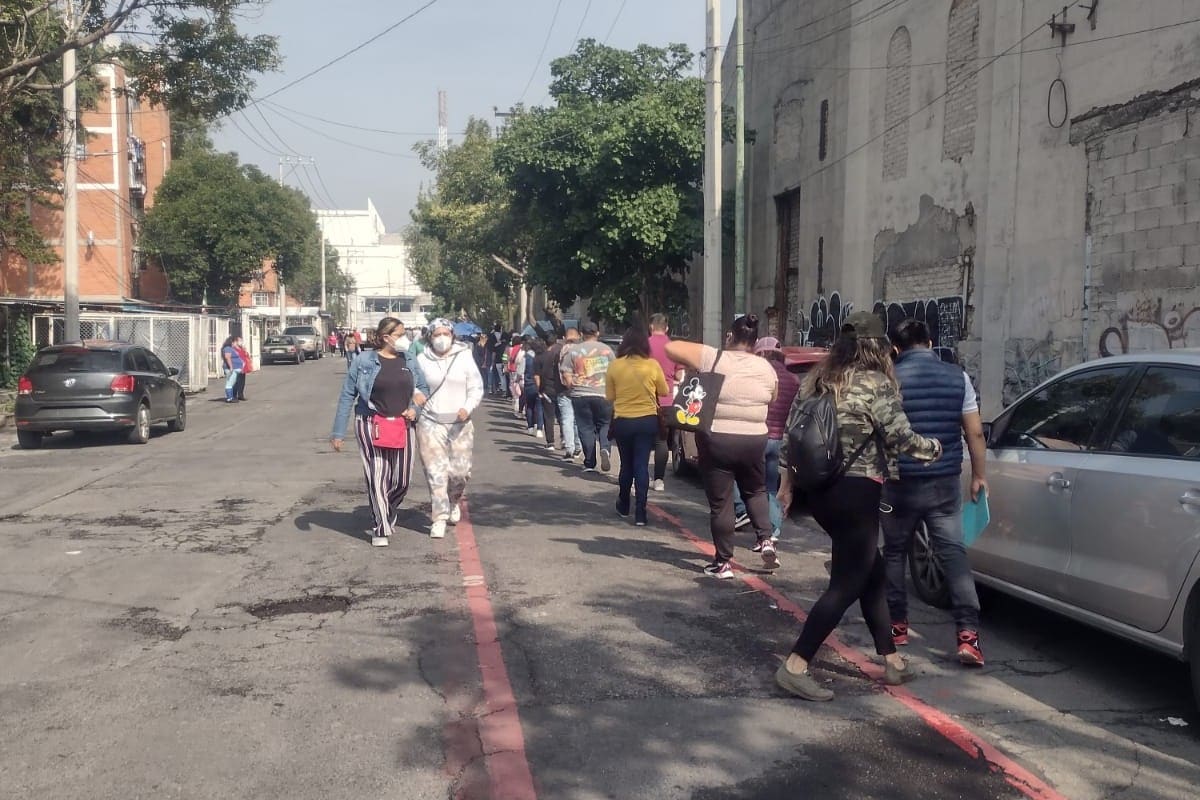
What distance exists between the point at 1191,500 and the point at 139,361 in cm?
1631

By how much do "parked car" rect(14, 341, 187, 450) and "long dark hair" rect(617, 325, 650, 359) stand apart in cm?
995

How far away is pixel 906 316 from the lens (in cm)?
1482

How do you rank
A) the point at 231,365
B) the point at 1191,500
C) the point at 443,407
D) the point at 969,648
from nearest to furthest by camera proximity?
the point at 1191,500, the point at 969,648, the point at 443,407, the point at 231,365

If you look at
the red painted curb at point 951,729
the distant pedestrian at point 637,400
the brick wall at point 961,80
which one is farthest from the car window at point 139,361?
the red painted curb at point 951,729

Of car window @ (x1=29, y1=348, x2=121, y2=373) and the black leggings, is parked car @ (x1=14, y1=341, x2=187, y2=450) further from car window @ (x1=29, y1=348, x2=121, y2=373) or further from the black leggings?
the black leggings

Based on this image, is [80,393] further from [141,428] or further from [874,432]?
[874,432]

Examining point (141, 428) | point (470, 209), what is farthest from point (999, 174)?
point (470, 209)

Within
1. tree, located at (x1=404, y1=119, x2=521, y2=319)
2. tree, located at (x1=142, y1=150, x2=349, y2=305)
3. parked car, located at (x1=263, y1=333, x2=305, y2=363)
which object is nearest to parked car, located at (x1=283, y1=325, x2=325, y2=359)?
parked car, located at (x1=263, y1=333, x2=305, y2=363)

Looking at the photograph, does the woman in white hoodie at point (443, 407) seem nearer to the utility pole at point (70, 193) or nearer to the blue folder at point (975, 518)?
the blue folder at point (975, 518)

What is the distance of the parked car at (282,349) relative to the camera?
4988cm

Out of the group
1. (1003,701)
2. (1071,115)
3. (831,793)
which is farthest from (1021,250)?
(831,793)

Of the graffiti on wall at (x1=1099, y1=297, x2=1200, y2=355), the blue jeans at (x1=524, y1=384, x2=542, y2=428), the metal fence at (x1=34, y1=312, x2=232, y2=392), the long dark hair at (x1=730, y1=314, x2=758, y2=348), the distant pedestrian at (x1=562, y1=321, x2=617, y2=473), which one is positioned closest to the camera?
the long dark hair at (x1=730, y1=314, x2=758, y2=348)

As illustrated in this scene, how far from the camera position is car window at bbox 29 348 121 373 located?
1627 centimetres

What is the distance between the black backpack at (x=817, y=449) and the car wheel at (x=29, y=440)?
47.9ft
